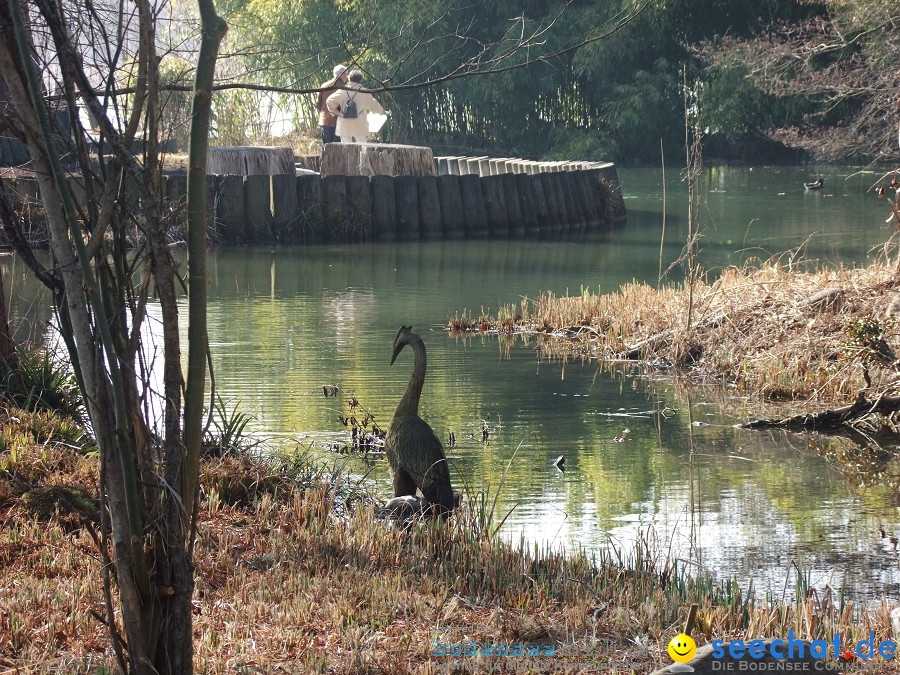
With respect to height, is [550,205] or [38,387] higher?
[550,205]

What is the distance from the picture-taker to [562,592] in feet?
15.4

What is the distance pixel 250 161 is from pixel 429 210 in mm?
3613

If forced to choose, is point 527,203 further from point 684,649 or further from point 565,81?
point 565,81

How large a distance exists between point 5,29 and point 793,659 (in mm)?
2601

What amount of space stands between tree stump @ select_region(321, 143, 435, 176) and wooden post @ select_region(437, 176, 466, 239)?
131 cm

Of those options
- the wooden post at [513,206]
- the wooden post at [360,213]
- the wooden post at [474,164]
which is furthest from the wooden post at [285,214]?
the wooden post at [474,164]

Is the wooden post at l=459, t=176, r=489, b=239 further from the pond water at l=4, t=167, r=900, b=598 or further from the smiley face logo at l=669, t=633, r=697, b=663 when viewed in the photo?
the smiley face logo at l=669, t=633, r=697, b=663

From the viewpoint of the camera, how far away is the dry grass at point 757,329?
9055 millimetres

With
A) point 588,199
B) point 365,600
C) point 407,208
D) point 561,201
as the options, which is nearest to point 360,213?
point 407,208

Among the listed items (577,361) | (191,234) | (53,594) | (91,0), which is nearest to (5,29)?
(91,0)

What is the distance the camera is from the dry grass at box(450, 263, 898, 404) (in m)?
9.05

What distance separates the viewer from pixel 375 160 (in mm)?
21469

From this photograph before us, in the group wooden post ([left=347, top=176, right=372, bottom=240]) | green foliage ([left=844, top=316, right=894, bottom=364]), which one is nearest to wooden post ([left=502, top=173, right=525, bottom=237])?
wooden post ([left=347, top=176, right=372, bottom=240])

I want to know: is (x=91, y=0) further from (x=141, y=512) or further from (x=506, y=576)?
(x=506, y=576)
